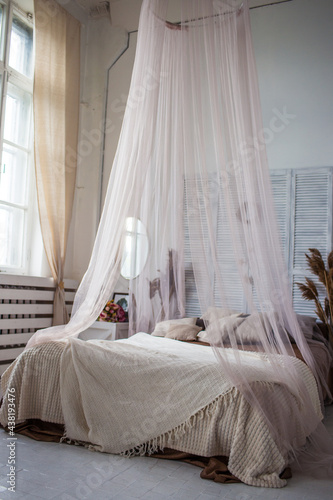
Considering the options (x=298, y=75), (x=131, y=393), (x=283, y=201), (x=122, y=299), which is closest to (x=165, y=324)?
(x=122, y=299)

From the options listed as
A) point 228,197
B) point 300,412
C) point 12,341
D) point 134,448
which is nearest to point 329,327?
point 300,412

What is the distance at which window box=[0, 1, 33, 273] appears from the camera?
4.45 meters

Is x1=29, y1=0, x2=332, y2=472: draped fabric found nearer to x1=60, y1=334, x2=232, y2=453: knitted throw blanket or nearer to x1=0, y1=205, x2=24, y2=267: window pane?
x1=60, y1=334, x2=232, y2=453: knitted throw blanket

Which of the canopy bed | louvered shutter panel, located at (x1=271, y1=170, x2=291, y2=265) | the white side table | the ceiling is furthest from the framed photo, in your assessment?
the ceiling

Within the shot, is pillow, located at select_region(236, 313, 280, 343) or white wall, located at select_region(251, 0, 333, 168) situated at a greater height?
white wall, located at select_region(251, 0, 333, 168)

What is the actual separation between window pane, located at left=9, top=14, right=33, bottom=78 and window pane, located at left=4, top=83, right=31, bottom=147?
0.76 feet

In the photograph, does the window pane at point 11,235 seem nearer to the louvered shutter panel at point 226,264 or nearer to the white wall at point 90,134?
the white wall at point 90,134

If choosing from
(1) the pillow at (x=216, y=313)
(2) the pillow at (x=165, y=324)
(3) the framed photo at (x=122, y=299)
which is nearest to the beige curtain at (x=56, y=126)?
(3) the framed photo at (x=122, y=299)

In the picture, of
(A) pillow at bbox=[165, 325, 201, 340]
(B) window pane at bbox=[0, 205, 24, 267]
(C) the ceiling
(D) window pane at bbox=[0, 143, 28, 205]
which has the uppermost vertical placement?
(C) the ceiling

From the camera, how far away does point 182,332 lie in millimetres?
3844

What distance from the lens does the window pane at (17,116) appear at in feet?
15.0

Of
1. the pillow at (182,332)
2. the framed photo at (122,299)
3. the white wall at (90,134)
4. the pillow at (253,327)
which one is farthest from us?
the white wall at (90,134)

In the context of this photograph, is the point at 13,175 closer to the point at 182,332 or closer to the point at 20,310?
the point at 20,310

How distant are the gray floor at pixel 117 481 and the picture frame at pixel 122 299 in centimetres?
240
